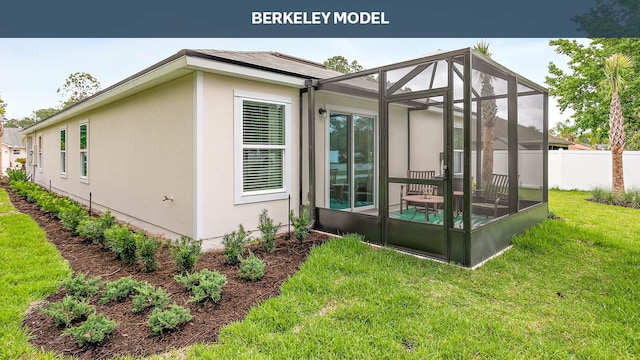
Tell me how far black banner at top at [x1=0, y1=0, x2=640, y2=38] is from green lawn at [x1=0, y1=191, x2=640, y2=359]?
13.3ft

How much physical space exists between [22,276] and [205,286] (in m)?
2.42

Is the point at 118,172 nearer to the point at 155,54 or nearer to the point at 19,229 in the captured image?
the point at 19,229

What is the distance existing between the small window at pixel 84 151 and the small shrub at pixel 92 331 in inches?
327

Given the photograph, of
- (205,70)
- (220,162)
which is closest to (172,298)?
(220,162)

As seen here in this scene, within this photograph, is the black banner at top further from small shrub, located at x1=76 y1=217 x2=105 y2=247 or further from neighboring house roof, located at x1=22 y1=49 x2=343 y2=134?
small shrub, located at x1=76 y1=217 x2=105 y2=247

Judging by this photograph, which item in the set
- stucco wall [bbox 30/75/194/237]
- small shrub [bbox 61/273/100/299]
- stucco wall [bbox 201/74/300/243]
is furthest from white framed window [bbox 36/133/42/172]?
small shrub [bbox 61/273/100/299]

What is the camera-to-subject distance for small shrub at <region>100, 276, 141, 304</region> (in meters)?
3.37

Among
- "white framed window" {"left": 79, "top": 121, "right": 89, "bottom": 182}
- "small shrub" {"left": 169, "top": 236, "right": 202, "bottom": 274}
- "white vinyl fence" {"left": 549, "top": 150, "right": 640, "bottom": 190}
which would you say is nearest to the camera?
"small shrub" {"left": 169, "top": 236, "right": 202, "bottom": 274}

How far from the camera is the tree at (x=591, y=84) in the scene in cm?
1477

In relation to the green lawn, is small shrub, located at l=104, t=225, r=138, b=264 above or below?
above

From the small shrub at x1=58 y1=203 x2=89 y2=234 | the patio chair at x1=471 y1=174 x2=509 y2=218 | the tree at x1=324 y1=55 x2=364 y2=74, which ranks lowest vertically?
the small shrub at x1=58 y1=203 x2=89 y2=234

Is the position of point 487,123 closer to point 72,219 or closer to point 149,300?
point 149,300

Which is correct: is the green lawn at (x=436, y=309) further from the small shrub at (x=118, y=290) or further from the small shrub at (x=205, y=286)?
the small shrub at (x=118, y=290)

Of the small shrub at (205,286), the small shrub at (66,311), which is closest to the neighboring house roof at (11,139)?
the small shrub at (66,311)
